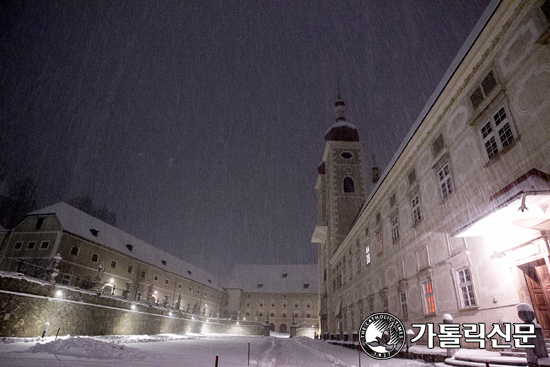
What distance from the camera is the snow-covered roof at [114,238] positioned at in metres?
37.9

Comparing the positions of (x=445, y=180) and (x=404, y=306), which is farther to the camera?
(x=404, y=306)

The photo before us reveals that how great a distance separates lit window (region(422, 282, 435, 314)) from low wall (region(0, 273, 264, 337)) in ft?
65.2

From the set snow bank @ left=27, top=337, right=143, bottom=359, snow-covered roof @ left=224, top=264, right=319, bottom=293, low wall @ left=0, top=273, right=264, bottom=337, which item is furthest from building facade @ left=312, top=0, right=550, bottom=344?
snow-covered roof @ left=224, top=264, right=319, bottom=293

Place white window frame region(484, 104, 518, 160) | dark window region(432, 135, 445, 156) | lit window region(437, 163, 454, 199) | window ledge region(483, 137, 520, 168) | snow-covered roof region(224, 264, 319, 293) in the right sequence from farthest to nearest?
snow-covered roof region(224, 264, 319, 293)
dark window region(432, 135, 445, 156)
lit window region(437, 163, 454, 199)
white window frame region(484, 104, 518, 160)
window ledge region(483, 137, 520, 168)

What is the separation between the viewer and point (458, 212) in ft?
37.3

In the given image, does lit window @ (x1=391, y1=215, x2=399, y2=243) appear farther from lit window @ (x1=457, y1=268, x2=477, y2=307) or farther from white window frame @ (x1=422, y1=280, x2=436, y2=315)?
lit window @ (x1=457, y1=268, x2=477, y2=307)

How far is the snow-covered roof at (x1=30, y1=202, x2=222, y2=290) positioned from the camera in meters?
37.9

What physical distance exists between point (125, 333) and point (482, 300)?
24.6 m

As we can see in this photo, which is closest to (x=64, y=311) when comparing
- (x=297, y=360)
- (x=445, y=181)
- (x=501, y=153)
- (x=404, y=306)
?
(x=297, y=360)

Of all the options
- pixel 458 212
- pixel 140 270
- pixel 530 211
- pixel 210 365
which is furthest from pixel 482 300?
pixel 140 270

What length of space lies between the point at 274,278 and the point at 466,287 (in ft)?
249

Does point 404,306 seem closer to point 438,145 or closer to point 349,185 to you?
point 438,145

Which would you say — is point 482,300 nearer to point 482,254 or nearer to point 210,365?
point 482,254

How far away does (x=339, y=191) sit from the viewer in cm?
4156
